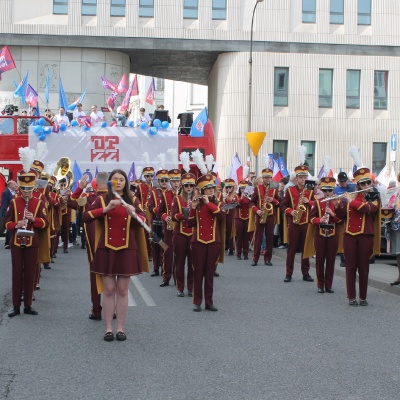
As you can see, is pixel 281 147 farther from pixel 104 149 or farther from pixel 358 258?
pixel 358 258

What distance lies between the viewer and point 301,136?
44.6m

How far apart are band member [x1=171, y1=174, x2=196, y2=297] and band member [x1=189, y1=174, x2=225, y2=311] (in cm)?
62

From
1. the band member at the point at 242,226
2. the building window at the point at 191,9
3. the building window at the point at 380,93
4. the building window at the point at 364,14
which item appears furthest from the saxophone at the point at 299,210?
the building window at the point at 364,14

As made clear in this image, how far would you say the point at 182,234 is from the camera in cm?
1334

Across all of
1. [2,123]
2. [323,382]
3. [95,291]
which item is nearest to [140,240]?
[95,291]

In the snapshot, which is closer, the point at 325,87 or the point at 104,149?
the point at 104,149

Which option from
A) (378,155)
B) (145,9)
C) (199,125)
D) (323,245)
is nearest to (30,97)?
(199,125)

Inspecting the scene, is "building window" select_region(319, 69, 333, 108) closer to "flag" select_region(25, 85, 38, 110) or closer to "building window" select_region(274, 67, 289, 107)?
"building window" select_region(274, 67, 289, 107)

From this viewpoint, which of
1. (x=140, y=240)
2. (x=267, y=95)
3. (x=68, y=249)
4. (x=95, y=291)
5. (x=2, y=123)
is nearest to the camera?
(x=140, y=240)

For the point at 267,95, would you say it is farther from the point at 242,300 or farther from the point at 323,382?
the point at 323,382

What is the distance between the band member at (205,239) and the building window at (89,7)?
111 ft

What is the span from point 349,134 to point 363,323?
3514 centimetres

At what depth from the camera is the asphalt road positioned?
22.7 ft

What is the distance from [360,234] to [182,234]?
109 inches
